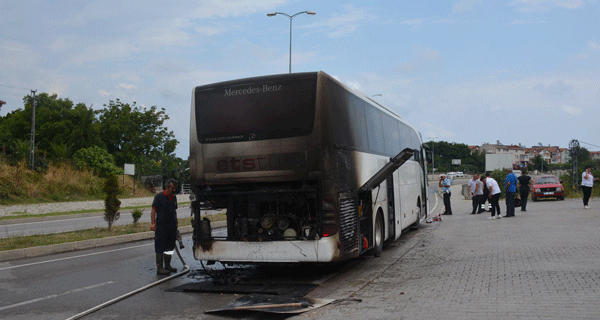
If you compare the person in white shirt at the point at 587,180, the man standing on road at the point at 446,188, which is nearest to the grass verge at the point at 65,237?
the man standing on road at the point at 446,188

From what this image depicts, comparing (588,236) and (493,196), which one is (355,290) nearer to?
(588,236)

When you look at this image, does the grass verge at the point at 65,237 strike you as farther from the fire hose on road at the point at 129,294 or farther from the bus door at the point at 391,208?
the bus door at the point at 391,208

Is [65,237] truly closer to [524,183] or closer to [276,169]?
[276,169]

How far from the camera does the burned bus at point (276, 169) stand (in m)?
8.64

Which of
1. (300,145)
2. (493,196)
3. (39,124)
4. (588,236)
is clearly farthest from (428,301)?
(39,124)

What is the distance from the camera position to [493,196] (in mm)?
19703

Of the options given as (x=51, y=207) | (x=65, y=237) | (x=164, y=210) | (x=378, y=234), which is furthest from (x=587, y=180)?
(x=51, y=207)

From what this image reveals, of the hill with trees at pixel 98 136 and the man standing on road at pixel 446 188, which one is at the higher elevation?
the hill with trees at pixel 98 136

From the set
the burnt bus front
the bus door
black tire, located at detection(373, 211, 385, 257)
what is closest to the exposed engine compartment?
the burnt bus front

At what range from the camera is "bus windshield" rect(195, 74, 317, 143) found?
879 cm

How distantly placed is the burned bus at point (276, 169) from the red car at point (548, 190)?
25.4 m

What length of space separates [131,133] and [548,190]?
4043 centimetres

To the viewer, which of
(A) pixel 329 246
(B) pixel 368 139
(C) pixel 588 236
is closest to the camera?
(A) pixel 329 246

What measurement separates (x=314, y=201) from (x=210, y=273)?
2413mm
